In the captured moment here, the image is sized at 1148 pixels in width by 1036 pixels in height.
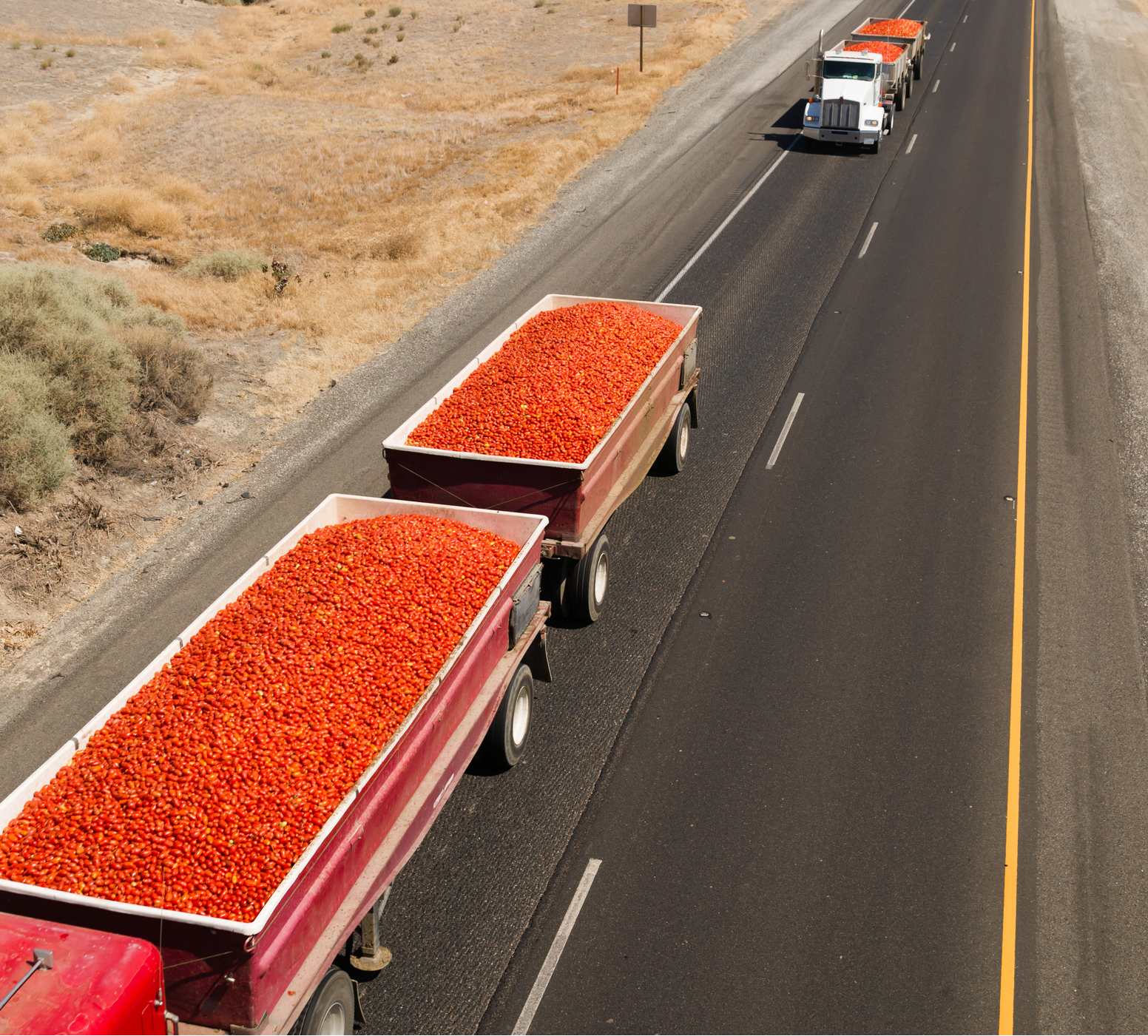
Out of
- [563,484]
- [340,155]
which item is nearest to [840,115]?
[340,155]

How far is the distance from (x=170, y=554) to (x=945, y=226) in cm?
1893

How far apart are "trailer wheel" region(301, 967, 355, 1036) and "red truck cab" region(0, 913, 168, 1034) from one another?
1.00 meters

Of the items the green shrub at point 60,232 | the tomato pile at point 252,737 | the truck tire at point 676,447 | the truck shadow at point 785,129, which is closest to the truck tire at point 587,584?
the tomato pile at point 252,737

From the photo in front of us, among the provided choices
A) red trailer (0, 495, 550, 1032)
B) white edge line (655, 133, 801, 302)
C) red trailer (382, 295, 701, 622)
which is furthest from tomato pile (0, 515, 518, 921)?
white edge line (655, 133, 801, 302)

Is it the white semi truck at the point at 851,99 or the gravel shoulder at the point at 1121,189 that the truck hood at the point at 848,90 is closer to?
the white semi truck at the point at 851,99

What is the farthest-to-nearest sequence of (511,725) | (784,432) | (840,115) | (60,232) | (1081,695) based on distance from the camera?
(840,115)
(60,232)
(784,432)
(1081,695)
(511,725)

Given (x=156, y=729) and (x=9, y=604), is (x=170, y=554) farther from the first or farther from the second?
(x=156, y=729)

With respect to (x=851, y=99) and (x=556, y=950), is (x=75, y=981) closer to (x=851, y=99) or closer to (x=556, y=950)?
(x=556, y=950)

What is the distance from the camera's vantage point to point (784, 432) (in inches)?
608

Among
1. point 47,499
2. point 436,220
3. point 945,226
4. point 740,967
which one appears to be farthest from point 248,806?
point 945,226

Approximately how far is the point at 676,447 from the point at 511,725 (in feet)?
19.4

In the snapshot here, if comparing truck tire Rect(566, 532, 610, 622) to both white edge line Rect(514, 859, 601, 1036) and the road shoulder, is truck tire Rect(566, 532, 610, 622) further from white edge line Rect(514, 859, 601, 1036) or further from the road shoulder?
the road shoulder

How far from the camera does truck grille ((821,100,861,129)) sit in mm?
28312

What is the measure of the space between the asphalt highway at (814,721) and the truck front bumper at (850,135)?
35.6 feet
